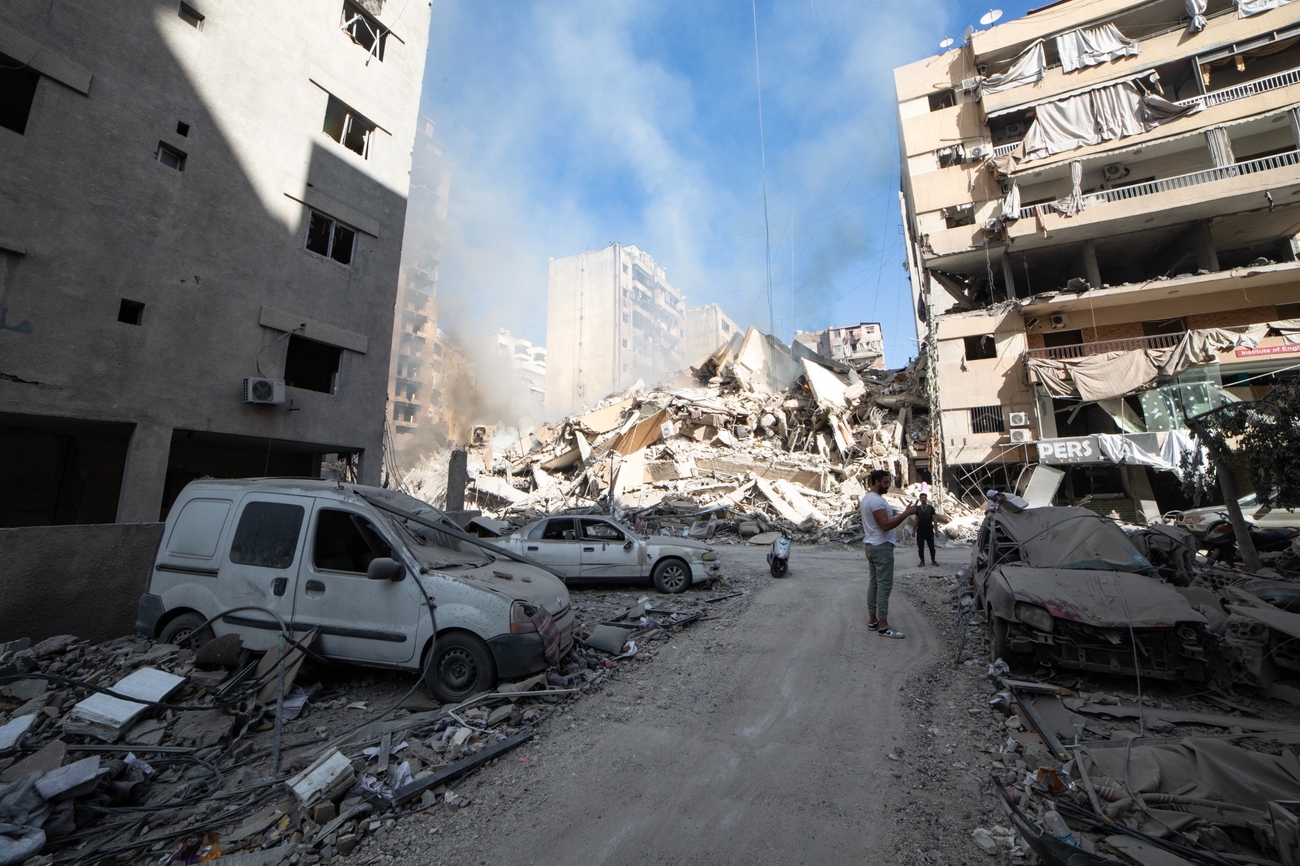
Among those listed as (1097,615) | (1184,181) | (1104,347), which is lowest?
(1097,615)

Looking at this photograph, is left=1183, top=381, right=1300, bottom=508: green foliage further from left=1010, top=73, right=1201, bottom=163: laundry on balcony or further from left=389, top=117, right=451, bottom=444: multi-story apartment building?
left=389, top=117, right=451, bottom=444: multi-story apartment building

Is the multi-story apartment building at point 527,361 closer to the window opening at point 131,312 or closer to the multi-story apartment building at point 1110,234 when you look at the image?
the multi-story apartment building at point 1110,234

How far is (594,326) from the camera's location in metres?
66.8

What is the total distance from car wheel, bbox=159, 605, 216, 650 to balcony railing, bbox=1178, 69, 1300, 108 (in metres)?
32.7

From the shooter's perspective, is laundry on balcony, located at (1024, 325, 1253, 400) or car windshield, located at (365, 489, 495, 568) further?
laundry on balcony, located at (1024, 325, 1253, 400)

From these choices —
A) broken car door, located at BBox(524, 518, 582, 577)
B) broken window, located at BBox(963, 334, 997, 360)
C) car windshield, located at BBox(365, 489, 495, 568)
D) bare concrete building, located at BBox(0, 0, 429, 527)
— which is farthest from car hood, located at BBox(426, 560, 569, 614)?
broken window, located at BBox(963, 334, 997, 360)

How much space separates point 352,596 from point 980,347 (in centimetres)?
2570

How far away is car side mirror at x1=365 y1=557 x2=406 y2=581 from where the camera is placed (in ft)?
14.0

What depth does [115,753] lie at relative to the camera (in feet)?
11.3

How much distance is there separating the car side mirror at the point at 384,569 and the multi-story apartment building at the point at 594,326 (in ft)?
194

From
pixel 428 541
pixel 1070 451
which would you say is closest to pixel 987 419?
pixel 1070 451

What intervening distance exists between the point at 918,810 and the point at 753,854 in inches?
39.2

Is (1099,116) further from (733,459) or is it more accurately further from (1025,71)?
(733,459)

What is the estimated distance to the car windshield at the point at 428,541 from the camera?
4773 mm
